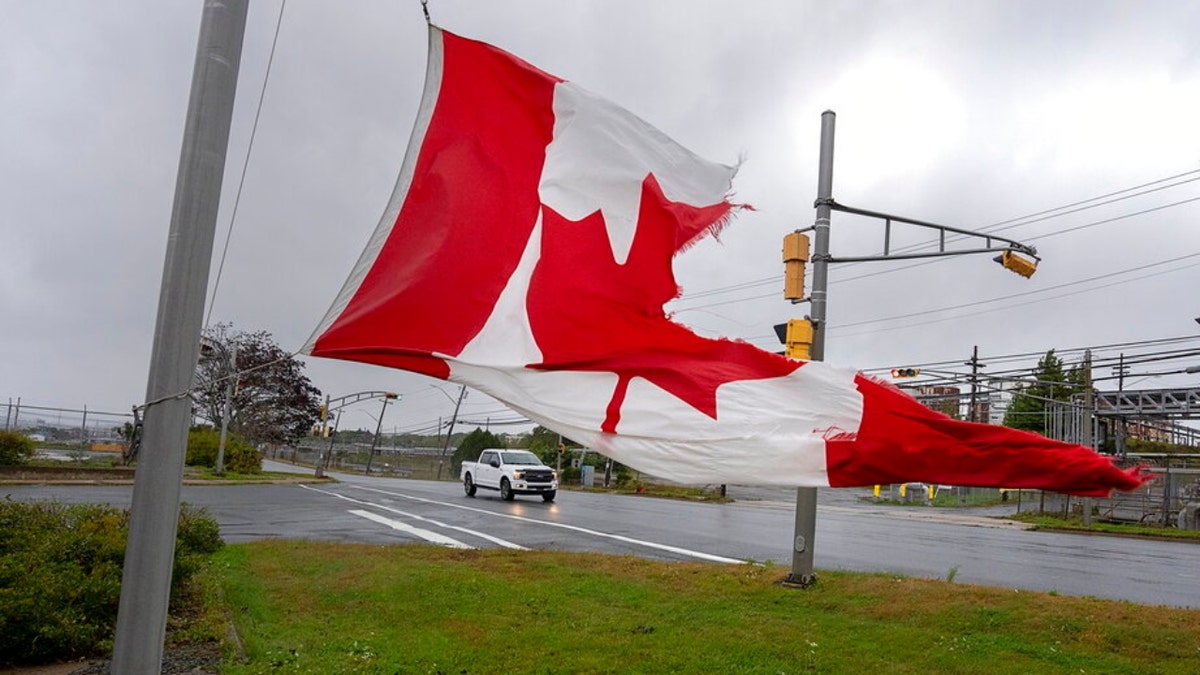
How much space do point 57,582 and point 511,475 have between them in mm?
24386

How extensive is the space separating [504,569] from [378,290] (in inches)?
274

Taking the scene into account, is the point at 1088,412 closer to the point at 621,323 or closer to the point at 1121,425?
the point at 1121,425

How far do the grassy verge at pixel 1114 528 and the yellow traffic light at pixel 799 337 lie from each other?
25.2 meters

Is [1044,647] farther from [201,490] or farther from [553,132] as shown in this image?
[201,490]

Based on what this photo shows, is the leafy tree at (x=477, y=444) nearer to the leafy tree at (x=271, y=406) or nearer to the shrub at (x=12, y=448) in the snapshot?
the leafy tree at (x=271, y=406)

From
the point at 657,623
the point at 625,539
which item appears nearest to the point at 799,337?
the point at 657,623

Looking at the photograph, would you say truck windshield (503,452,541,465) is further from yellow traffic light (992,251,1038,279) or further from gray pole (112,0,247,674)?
gray pole (112,0,247,674)

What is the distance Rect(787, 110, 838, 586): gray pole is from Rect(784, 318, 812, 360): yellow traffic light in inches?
6.0

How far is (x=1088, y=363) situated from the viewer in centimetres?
3250

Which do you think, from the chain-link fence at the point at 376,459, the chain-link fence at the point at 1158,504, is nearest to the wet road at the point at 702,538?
the chain-link fence at the point at 1158,504

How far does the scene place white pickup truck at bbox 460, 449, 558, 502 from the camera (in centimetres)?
3011

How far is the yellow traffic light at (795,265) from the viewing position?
10148 mm

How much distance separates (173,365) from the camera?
3.15 meters

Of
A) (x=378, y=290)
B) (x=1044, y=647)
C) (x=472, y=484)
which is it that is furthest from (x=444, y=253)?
(x=472, y=484)
